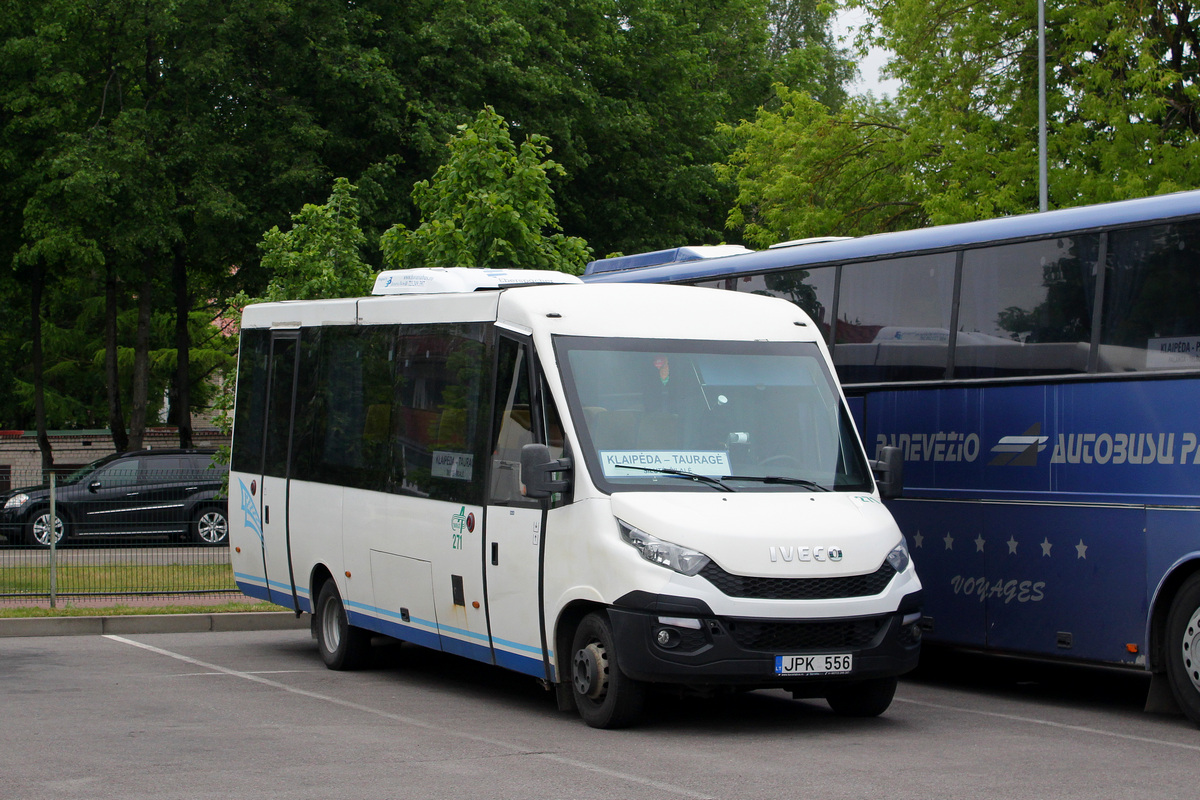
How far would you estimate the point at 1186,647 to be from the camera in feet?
31.1

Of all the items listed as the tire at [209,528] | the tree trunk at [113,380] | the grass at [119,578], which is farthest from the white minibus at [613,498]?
the tree trunk at [113,380]

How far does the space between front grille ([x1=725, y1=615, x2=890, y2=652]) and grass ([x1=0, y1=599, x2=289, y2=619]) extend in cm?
828

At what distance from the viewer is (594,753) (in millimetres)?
8289

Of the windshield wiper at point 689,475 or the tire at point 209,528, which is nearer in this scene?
the windshield wiper at point 689,475

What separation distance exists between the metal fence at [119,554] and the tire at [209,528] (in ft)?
0.06

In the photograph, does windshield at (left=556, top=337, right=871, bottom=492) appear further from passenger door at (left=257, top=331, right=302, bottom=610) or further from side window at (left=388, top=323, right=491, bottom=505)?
passenger door at (left=257, top=331, right=302, bottom=610)

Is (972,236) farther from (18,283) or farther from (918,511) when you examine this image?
(18,283)

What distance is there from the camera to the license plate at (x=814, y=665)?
8688mm

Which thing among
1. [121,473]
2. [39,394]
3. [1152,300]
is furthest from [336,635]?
[39,394]

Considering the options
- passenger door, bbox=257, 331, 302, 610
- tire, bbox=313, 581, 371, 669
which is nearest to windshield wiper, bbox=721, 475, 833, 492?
tire, bbox=313, 581, 371, 669

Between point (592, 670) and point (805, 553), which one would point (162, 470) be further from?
point (805, 553)

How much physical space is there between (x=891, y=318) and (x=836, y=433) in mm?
2547

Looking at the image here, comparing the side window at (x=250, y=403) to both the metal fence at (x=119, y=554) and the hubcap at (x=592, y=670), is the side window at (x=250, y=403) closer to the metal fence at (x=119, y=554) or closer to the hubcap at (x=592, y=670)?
the metal fence at (x=119, y=554)

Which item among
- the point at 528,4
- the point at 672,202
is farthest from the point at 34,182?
the point at 672,202
